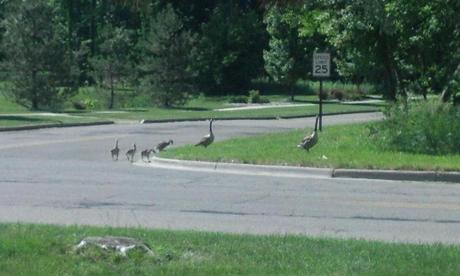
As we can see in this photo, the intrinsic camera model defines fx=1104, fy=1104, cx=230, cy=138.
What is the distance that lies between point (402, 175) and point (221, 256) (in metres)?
11.1

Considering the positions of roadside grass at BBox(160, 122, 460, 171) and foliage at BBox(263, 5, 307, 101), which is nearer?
roadside grass at BBox(160, 122, 460, 171)

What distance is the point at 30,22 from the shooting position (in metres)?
46.5

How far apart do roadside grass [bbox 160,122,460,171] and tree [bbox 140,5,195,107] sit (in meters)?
26.8

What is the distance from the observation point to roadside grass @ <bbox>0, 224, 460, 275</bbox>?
337 inches

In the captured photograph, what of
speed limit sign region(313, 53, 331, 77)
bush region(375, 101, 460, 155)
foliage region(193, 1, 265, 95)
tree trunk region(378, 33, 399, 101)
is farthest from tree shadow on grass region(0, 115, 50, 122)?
foliage region(193, 1, 265, 95)

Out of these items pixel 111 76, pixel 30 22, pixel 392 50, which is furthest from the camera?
pixel 111 76

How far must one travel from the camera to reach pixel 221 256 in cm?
926

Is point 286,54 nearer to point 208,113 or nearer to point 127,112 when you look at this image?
point 208,113

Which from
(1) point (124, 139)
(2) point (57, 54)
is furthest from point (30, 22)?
(1) point (124, 139)

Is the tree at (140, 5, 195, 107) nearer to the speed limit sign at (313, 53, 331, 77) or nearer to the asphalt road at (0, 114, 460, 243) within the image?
the speed limit sign at (313, 53, 331, 77)

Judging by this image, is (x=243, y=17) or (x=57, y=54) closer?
(x=57, y=54)

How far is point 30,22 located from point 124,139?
52.0 ft

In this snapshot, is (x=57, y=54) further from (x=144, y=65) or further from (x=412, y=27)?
(x=412, y=27)

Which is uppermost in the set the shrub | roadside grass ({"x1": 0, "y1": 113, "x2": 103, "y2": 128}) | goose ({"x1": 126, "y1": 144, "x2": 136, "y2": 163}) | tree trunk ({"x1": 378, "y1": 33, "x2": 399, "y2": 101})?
tree trunk ({"x1": 378, "y1": 33, "x2": 399, "y2": 101})
